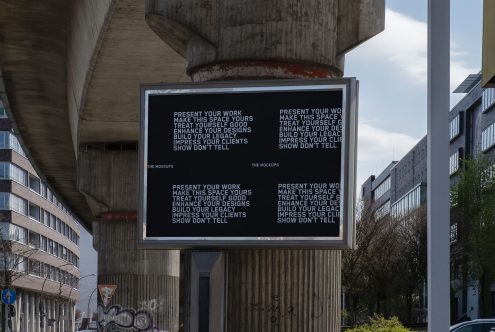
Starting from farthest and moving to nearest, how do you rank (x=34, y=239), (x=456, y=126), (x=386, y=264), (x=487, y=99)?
1. (x=34, y=239)
2. (x=456, y=126)
3. (x=487, y=99)
4. (x=386, y=264)

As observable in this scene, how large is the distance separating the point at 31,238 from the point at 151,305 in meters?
74.9

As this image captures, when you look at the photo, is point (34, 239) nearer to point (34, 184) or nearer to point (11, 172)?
point (34, 184)

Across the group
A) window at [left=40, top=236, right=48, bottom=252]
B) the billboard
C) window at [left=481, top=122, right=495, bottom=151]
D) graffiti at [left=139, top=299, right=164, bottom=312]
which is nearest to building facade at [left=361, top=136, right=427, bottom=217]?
window at [left=481, top=122, right=495, bottom=151]

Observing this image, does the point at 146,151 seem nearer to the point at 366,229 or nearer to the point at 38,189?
the point at 366,229

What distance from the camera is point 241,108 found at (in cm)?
1282

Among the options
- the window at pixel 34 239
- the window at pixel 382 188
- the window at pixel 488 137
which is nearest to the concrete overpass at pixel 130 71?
the window at pixel 488 137

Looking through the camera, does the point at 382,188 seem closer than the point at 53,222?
No

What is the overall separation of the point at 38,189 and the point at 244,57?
10892 cm

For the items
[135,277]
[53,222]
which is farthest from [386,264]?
[53,222]

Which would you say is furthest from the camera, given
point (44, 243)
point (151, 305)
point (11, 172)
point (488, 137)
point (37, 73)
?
point (44, 243)

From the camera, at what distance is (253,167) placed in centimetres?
1267

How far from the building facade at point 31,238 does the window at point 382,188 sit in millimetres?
41586

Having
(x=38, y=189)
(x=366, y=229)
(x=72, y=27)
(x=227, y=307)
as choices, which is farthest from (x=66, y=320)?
(x=227, y=307)

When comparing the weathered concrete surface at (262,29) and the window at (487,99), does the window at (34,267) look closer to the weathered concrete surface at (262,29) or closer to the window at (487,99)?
the window at (487,99)
